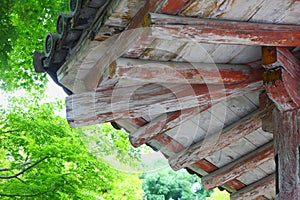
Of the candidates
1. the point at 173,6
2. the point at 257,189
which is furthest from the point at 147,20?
the point at 257,189

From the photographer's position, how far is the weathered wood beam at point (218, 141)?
11.3 ft

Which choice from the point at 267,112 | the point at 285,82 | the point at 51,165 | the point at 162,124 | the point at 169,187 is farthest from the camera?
the point at 169,187

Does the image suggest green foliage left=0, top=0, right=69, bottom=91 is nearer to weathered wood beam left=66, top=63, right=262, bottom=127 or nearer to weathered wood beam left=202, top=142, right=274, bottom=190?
weathered wood beam left=202, top=142, right=274, bottom=190

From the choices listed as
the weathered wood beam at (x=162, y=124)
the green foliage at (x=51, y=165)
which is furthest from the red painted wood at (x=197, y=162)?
the green foliage at (x=51, y=165)

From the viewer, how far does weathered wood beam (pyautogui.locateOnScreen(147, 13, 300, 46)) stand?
1.98 m

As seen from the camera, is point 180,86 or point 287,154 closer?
point 287,154

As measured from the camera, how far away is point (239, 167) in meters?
3.95

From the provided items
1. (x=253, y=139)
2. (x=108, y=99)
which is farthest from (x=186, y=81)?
(x=253, y=139)

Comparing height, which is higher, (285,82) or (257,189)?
(257,189)

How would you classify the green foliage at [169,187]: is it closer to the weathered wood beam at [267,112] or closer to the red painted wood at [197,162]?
the red painted wood at [197,162]

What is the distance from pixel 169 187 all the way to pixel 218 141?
14.4 meters

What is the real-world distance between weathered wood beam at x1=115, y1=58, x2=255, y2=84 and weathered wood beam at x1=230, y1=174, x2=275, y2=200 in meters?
1.58

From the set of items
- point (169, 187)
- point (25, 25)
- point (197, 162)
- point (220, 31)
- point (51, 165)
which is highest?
point (169, 187)

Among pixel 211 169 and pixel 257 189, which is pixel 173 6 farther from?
pixel 257 189
